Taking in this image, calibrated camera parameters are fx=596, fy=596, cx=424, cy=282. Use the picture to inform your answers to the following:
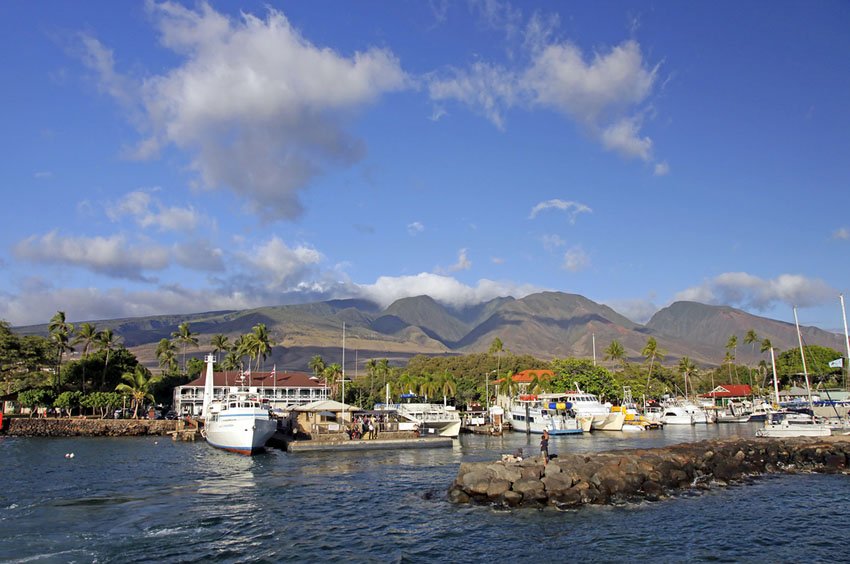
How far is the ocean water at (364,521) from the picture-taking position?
75.3 feet

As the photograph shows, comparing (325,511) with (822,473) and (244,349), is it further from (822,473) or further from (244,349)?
(244,349)

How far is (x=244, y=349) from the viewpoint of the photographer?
396ft

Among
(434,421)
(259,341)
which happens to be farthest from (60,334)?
(434,421)

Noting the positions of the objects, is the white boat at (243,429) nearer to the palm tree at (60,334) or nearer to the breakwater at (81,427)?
the breakwater at (81,427)

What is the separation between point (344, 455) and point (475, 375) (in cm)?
9854

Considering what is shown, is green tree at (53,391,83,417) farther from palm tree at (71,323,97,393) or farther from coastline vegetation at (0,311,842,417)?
palm tree at (71,323,97,393)

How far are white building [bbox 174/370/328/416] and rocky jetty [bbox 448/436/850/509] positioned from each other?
79.0 metres

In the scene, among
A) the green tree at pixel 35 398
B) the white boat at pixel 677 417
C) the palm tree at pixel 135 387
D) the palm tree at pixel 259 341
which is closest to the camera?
the green tree at pixel 35 398

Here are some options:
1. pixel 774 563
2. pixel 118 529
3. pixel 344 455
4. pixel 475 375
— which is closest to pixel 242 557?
pixel 118 529

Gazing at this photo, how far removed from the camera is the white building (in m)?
110

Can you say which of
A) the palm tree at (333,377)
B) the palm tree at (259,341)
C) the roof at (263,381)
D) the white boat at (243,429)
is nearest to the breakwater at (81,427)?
the roof at (263,381)

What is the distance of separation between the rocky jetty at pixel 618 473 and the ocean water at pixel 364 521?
135cm

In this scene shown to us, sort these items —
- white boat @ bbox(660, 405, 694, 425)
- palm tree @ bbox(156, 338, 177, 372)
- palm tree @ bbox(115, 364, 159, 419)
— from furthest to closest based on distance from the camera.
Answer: palm tree @ bbox(156, 338, 177, 372) < white boat @ bbox(660, 405, 694, 425) < palm tree @ bbox(115, 364, 159, 419)

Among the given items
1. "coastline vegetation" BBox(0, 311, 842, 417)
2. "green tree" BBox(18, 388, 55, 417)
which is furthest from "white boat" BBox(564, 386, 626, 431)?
"green tree" BBox(18, 388, 55, 417)
